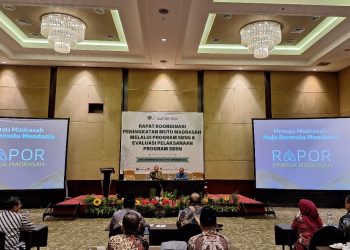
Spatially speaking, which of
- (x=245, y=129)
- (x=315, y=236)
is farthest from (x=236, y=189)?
(x=315, y=236)

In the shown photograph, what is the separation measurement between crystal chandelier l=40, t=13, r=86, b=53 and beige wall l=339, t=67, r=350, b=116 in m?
8.57

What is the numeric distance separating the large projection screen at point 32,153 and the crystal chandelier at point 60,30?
2.86 meters

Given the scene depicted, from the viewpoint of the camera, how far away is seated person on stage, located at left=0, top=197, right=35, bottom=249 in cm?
333

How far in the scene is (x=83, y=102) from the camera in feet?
33.3

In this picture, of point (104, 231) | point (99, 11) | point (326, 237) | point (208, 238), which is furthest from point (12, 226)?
point (99, 11)

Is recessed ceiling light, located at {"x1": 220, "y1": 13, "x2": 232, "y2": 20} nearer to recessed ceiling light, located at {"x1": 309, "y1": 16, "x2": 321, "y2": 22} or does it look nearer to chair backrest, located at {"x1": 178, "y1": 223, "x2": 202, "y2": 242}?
recessed ceiling light, located at {"x1": 309, "y1": 16, "x2": 321, "y2": 22}

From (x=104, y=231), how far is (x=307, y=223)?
4112 mm

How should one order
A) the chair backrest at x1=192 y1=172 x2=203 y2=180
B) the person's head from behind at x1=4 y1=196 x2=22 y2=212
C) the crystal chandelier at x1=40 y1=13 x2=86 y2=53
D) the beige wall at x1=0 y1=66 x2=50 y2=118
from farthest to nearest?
the beige wall at x1=0 y1=66 x2=50 y2=118 → the chair backrest at x1=192 y1=172 x2=203 y2=180 → the crystal chandelier at x1=40 y1=13 x2=86 y2=53 → the person's head from behind at x1=4 y1=196 x2=22 y2=212

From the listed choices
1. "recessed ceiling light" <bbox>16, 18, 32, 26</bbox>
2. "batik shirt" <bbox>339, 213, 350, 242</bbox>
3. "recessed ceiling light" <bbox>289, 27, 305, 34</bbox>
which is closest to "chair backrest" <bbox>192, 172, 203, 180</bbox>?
"recessed ceiling light" <bbox>289, 27, 305, 34</bbox>

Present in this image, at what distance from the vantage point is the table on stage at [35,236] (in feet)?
12.2

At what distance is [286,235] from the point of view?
420cm

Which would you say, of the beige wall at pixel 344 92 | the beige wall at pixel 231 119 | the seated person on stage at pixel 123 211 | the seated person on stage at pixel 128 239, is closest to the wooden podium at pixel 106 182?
the beige wall at pixel 231 119

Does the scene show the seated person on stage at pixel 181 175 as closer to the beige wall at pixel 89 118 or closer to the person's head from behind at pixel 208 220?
the beige wall at pixel 89 118

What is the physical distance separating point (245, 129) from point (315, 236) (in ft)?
24.2
